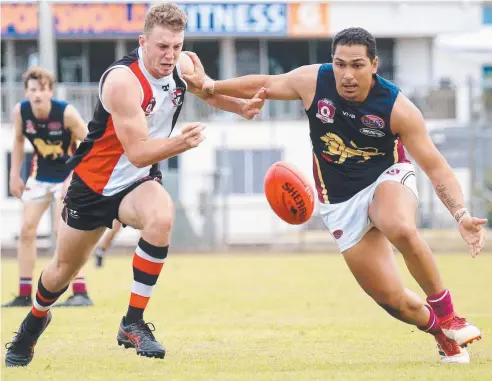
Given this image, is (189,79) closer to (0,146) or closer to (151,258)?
(151,258)

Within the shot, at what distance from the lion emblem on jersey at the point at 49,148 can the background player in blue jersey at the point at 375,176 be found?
4297 mm

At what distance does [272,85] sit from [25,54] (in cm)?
2885

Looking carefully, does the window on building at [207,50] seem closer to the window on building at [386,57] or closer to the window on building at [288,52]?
the window on building at [288,52]

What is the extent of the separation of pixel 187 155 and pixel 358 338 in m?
22.5

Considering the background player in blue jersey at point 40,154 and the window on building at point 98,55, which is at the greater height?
the window on building at point 98,55

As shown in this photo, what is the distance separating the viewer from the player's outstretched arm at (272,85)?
7289mm

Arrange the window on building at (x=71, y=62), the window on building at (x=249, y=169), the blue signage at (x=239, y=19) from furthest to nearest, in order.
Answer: the window on building at (x=71, y=62) → the blue signage at (x=239, y=19) → the window on building at (x=249, y=169)

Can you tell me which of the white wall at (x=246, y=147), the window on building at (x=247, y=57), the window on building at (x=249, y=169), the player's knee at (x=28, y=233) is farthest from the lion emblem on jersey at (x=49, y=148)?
the window on building at (x=247, y=57)

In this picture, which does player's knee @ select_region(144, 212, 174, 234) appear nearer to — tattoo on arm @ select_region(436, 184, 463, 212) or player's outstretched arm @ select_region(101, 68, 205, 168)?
player's outstretched arm @ select_region(101, 68, 205, 168)

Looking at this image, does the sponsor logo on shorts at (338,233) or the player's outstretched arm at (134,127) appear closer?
the player's outstretched arm at (134,127)

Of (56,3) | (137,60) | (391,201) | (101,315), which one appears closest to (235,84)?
(137,60)

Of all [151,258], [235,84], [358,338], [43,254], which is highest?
[235,84]

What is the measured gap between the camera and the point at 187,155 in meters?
31.0

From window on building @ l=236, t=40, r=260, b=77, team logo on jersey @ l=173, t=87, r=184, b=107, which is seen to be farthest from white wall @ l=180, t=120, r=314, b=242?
team logo on jersey @ l=173, t=87, r=184, b=107
